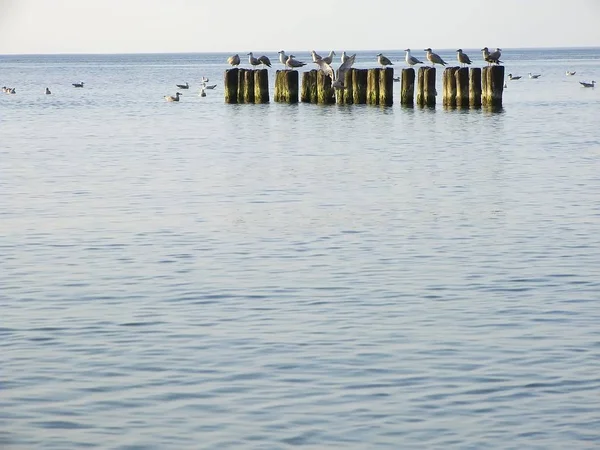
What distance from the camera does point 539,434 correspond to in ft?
27.2

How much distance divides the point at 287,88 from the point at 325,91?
7.57ft

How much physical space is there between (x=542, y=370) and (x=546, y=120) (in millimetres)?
33499

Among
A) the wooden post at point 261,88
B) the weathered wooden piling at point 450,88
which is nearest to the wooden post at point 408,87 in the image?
the weathered wooden piling at point 450,88

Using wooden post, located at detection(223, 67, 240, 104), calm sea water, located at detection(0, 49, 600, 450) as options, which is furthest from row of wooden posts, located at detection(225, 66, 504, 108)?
calm sea water, located at detection(0, 49, 600, 450)

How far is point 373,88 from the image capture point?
4588 cm

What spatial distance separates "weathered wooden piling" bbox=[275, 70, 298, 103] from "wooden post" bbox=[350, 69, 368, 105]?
3.24 meters

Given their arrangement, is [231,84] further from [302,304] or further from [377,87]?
[302,304]

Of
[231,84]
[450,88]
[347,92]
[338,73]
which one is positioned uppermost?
[338,73]

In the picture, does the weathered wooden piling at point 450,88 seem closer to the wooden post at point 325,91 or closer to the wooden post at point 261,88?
the wooden post at point 325,91

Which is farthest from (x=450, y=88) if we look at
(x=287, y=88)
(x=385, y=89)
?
(x=287, y=88)

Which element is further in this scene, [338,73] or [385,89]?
[385,89]

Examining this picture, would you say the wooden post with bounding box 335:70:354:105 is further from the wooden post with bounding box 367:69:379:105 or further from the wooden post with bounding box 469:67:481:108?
the wooden post with bounding box 469:67:481:108

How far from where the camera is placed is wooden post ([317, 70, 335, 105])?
1856 inches

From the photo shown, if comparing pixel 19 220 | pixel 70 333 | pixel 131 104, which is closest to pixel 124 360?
pixel 70 333
